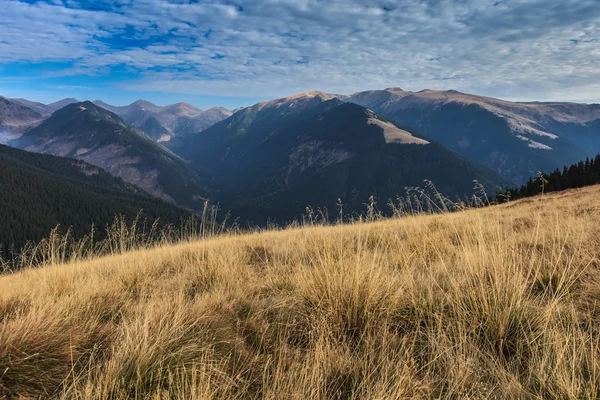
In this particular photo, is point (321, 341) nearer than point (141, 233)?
Yes

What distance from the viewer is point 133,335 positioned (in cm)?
250

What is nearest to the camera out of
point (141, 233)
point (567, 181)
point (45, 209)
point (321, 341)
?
point (321, 341)

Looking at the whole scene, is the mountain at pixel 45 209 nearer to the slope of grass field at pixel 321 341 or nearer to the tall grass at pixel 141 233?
the tall grass at pixel 141 233

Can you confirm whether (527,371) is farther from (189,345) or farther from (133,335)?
(133,335)

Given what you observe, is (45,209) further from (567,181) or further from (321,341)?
(567,181)

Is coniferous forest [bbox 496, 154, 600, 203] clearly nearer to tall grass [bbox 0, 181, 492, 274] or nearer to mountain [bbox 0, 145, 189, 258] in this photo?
tall grass [bbox 0, 181, 492, 274]

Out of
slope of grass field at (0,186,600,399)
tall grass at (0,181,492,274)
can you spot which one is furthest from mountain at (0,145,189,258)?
slope of grass field at (0,186,600,399)

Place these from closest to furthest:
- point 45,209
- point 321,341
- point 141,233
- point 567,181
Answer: point 321,341 → point 141,233 → point 567,181 → point 45,209

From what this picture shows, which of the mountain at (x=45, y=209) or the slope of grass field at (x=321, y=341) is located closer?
the slope of grass field at (x=321, y=341)

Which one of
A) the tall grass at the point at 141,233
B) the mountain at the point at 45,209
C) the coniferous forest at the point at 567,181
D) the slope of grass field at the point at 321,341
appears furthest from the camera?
the mountain at the point at 45,209

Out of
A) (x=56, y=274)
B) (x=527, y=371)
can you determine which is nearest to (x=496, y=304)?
(x=527, y=371)

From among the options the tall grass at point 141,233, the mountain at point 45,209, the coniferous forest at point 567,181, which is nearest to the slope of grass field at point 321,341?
the tall grass at point 141,233

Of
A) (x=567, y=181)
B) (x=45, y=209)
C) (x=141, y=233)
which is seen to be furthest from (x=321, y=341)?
(x=45, y=209)

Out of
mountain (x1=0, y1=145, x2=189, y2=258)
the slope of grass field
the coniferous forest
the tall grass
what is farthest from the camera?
mountain (x1=0, y1=145, x2=189, y2=258)
